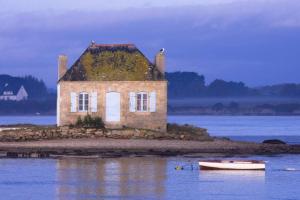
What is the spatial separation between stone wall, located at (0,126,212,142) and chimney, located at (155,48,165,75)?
3.85 metres

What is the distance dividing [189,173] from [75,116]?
15464 mm

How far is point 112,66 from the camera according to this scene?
70875 mm

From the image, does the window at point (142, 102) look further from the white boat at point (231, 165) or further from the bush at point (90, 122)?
the white boat at point (231, 165)

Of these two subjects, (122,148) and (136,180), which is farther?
(122,148)

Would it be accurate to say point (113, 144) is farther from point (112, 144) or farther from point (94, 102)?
point (94, 102)

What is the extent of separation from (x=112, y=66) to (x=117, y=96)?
2.49 meters

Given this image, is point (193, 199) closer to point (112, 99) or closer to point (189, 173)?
point (189, 173)

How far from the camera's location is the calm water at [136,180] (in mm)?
45938

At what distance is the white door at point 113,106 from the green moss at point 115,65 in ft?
3.29

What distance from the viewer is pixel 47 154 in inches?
2522

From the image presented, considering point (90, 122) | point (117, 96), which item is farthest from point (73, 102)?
point (117, 96)

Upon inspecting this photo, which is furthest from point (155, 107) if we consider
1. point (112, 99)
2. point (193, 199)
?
point (193, 199)

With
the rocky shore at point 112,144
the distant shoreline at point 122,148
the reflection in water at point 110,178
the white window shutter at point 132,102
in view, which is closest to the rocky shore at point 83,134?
the rocky shore at point 112,144

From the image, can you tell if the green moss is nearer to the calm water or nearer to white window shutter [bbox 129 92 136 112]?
white window shutter [bbox 129 92 136 112]
